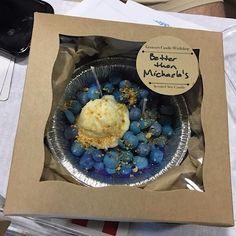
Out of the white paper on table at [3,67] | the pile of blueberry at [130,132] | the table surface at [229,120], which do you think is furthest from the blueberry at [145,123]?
the white paper on table at [3,67]

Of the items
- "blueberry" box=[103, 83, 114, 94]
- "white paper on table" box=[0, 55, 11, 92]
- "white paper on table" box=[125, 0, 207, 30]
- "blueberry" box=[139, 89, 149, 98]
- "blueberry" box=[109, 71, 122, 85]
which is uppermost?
"white paper on table" box=[125, 0, 207, 30]

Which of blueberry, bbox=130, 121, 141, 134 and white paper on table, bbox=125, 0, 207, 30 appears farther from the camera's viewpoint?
white paper on table, bbox=125, 0, 207, 30

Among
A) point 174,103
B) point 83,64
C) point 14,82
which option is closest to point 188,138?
point 174,103

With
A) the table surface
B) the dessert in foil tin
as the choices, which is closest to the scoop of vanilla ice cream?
the dessert in foil tin

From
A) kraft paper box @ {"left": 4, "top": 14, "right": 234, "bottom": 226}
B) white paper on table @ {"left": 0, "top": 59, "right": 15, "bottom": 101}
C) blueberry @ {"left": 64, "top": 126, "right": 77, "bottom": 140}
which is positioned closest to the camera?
kraft paper box @ {"left": 4, "top": 14, "right": 234, "bottom": 226}

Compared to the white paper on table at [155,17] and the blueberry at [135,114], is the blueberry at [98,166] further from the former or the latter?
the white paper on table at [155,17]

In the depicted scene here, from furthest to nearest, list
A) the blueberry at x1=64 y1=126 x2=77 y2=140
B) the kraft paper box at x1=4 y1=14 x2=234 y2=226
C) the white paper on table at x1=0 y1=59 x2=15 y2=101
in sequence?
the white paper on table at x1=0 y1=59 x2=15 y2=101
the blueberry at x1=64 y1=126 x2=77 y2=140
the kraft paper box at x1=4 y1=14 x2=234 y2=226

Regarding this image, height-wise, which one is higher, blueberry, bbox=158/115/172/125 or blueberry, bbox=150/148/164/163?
blueberry, bbox=158/115/172/125

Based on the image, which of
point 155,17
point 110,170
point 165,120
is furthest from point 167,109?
point 155,17

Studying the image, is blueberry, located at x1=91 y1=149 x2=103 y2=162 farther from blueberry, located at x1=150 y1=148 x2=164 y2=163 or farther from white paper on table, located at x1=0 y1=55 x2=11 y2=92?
white paper on table, located at x1=0 y1=55 x2=11 y2=92

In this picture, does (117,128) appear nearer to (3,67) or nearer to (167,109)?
(167,109)
